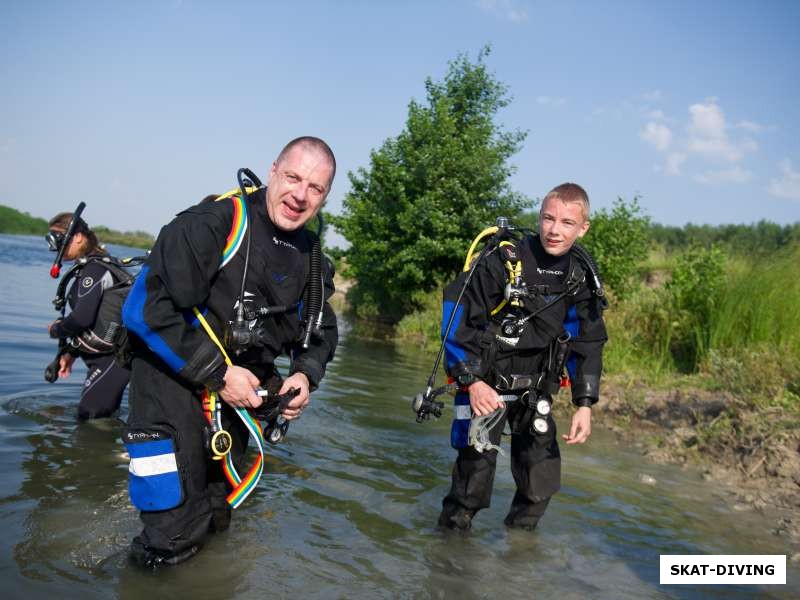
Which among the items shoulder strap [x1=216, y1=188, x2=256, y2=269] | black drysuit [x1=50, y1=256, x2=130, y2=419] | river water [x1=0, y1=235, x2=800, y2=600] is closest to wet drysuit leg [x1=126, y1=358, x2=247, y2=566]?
river water [x1=0, y1=235, x2=800, y2=600]

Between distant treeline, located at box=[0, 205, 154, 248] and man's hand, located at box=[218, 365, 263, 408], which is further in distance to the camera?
distant treeline, located at box=[0, 205, 154, 248]

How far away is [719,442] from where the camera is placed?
6645 mm

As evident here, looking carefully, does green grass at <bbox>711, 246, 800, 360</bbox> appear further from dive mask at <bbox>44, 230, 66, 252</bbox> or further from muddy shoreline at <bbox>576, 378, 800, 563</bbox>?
dive mask at <bbox>44, 230, 66, 252</bbox>

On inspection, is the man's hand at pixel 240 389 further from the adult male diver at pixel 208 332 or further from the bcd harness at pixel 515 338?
the bcd harness at pixel 515 338

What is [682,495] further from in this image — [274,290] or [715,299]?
[715,299]

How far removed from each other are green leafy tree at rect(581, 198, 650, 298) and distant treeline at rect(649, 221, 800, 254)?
1.03m

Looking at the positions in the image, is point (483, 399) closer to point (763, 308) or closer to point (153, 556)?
point (153, 556)

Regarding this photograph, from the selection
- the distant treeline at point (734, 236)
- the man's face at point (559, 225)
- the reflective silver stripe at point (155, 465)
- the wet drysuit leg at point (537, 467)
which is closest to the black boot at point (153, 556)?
the reflective silver stripe at point (155, 465)

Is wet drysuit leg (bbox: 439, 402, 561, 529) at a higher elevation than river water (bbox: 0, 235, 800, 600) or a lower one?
higher

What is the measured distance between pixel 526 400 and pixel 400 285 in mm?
17042

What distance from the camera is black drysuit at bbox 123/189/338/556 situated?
3.07 metres

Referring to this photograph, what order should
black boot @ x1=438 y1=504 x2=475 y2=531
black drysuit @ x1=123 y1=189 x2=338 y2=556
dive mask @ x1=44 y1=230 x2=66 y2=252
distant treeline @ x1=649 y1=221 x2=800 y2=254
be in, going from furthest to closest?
distant treeline @ x1=649 y1=221 x2=800 y2=254 < dive mask @ x1=44 y1=230 x2=66 y2=252 < black boot @ x1=438 y1=504 x2=475 y2=531 < black drysuit @ x1=123 y1=189 x2=338 y2=556

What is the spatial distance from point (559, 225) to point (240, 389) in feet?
7.24

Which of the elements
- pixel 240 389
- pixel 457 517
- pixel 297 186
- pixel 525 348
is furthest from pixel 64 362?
pixel 525 348
